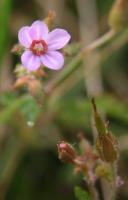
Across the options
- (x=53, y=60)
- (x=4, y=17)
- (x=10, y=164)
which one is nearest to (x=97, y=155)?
(x=53, y=60)

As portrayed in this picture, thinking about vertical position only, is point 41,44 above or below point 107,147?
above

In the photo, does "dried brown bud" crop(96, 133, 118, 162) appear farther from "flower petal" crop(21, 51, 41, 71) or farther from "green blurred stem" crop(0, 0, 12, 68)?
"green blurred stem" crop(0, 0, 12, 68)

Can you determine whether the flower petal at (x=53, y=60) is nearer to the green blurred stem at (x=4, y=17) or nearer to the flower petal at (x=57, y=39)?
the flower petal at (x=57, y=39)

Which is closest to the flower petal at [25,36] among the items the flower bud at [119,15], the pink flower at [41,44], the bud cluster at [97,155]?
the pink flower at [41,44]

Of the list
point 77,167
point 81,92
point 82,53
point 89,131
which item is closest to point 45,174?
point 89,131

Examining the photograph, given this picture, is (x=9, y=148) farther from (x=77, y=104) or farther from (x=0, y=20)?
(x=0, y=20)

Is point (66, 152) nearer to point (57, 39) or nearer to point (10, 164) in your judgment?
point (57, 39)
